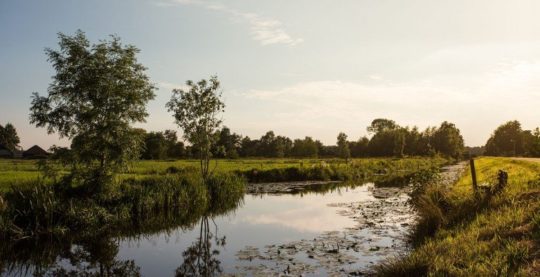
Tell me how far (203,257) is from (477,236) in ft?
28.1

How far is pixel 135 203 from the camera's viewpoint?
814 inches

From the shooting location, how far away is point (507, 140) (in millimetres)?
108250

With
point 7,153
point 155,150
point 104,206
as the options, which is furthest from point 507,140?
point 7,153

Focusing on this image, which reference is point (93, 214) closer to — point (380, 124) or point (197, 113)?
point (197, 113)

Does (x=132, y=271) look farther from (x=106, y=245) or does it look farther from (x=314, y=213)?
(x=314, y=213)

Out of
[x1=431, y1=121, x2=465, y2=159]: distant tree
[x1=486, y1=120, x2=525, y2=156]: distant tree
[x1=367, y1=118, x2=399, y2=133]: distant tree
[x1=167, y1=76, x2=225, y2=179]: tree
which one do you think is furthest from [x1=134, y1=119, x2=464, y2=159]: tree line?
[x1=167, y1=76, x2=225, y2=179]: tree

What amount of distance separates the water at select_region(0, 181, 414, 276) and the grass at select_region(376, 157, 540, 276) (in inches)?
76.0

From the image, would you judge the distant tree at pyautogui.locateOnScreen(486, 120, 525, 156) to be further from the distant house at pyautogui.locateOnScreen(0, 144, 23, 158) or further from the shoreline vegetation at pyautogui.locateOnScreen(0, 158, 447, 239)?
the distant house at pyautogui.locateOnScreen(0, 144, 23, 158)

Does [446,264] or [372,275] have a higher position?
[446,264]

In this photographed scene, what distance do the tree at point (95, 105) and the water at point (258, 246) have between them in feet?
13.6

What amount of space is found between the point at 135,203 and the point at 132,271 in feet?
27.0

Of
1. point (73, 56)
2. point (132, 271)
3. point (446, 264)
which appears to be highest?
point (73, 56)

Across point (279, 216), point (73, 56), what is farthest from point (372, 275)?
point (73, 56)

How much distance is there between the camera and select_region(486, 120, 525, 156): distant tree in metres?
104
